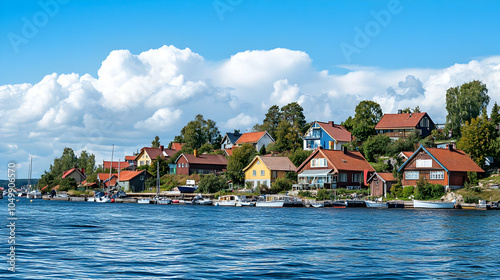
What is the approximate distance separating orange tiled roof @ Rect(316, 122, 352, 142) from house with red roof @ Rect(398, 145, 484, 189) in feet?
98.4

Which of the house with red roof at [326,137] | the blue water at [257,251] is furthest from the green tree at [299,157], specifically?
the blue water at [257,251]

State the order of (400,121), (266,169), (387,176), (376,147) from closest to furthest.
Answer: (387,176), (376,147), (266,169), (400,121)

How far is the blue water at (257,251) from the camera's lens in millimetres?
23156

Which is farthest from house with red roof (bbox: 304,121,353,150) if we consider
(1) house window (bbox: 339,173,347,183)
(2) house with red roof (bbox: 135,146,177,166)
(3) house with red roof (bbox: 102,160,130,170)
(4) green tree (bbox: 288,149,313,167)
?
(3) house with red roof (bbox: 102,160,130,170)

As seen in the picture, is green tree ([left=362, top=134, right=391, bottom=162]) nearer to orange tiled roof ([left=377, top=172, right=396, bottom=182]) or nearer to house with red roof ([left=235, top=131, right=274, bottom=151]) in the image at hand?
orange tiled roof ([left=377, top=172, right=396, bottom=182])

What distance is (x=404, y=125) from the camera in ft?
341

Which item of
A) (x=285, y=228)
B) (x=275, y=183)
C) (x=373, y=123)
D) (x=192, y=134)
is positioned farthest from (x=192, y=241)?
(x=192, y=134)

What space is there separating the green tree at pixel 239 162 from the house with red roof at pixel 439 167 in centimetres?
3277

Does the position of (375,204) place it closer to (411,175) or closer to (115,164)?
(411,175)

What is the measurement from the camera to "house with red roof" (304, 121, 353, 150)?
109 metres

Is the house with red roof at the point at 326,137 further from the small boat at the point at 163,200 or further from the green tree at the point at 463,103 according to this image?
the small boat at the point at 163,200

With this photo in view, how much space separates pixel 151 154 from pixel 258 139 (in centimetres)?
2917

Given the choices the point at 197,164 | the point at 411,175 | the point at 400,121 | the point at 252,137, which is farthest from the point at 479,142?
the point at 197,164

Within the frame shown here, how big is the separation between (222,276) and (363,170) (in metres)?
70.3
